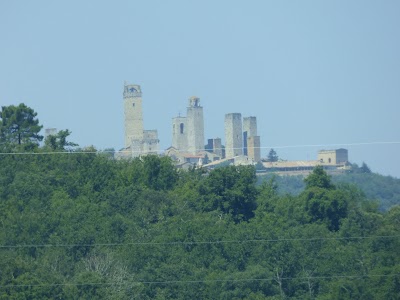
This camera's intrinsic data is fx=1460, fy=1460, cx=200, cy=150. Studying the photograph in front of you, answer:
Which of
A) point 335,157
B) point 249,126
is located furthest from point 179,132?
point 335,157

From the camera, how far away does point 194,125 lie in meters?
110

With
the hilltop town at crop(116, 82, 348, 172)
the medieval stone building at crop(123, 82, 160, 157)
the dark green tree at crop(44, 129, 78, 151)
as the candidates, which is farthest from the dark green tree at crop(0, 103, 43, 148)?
the medieval stone building at crop(123, 82, 160, 157)

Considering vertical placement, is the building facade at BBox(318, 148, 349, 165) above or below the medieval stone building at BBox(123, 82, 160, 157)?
below

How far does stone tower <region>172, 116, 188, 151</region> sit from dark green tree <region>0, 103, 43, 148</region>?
2488 inches

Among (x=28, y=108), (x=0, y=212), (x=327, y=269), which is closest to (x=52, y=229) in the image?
(x=0, y=212)

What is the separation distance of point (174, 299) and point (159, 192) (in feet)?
31.6

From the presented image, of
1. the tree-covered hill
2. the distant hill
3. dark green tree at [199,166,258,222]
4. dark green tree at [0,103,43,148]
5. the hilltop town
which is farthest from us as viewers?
the hilltop town

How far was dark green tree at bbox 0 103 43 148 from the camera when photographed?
46344 millimetres

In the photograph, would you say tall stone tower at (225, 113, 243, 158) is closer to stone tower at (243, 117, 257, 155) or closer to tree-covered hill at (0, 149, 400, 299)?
stone tower at (243, 117, 257, 155)

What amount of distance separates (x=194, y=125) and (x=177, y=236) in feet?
265

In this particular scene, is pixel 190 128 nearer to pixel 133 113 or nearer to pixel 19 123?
pixel 133 113

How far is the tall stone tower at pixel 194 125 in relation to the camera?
10844 cm

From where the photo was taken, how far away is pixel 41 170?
121ft

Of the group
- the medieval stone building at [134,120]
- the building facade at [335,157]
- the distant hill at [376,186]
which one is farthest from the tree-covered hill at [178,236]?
the medieval stone building at [134,120]
